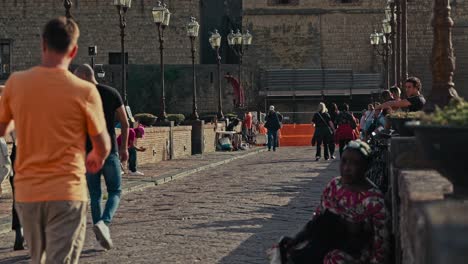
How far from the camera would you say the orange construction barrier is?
39594mm

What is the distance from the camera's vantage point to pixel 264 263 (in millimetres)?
7176

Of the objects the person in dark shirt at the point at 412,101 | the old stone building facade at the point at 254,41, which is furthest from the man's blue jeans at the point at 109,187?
the old stone building facade at the point at 254,41

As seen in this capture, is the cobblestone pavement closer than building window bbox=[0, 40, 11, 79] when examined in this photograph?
Yes

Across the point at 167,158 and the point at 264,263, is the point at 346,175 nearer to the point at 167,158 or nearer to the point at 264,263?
the point at 264,263

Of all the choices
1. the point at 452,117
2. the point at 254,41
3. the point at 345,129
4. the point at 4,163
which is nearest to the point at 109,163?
the point at 4,163

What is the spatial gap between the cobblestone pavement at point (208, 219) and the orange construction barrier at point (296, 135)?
827 inches

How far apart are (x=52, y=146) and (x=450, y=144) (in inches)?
71.0

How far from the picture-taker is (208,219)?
10.6 metres

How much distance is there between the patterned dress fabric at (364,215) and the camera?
520 centimetres

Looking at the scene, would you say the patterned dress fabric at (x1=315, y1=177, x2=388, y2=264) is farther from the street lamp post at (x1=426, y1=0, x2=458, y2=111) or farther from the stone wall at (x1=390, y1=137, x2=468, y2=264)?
the street lamp post at (x1=426, y1=0, x2=458, y2=111)

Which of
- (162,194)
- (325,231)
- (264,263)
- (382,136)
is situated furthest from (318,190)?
(325,231)

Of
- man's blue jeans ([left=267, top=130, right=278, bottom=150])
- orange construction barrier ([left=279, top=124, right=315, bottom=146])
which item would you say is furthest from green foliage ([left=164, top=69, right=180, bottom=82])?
man's blue jeans ([left=267, top=130, right=278, bottom=150])

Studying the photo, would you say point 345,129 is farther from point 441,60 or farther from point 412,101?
point 441,60

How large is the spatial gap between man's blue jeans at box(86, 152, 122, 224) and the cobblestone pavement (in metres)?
0.29
